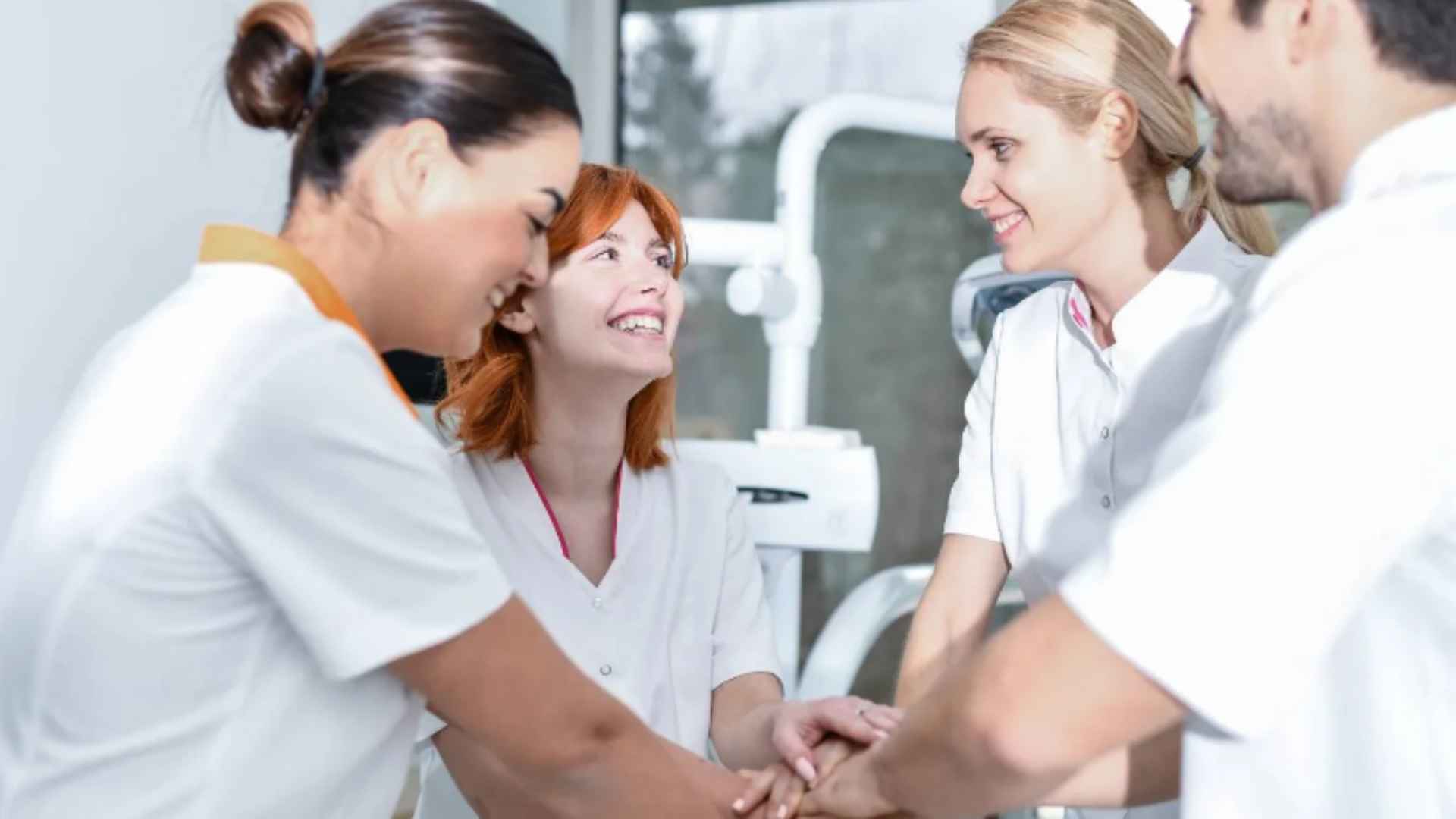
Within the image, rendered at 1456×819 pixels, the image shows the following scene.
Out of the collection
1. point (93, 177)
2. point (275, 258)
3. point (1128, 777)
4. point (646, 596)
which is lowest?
point (646, 596)

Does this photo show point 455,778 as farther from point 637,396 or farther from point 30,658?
point 30,658

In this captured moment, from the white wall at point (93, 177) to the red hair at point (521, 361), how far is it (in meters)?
0.50

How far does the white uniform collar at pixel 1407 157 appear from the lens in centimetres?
Result: 93

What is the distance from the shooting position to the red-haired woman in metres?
1.62

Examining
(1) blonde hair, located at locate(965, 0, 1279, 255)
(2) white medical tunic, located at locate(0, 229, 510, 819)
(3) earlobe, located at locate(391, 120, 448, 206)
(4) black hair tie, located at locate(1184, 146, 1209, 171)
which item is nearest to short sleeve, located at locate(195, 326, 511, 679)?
(2) white medical tunic, located at locate(0, 229, 510, 819)

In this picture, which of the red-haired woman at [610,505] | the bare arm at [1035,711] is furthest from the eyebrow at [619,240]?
the bare arm at [1035,711]

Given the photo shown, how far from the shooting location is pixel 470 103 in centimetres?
109

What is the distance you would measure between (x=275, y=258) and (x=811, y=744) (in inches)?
31.0

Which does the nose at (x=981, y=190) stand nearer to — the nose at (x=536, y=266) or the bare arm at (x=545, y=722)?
the nose at (x=536, y=266)

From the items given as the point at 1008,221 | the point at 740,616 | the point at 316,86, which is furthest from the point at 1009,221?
the point at 316,86

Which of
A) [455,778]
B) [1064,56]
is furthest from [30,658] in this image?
[1064,56]

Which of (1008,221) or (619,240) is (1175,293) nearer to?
(1008,221)

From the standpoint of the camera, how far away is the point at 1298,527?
0.80 meters

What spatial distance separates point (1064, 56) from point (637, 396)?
0.62 m
